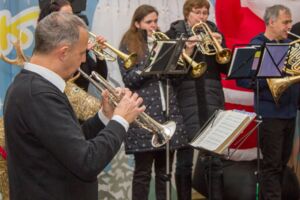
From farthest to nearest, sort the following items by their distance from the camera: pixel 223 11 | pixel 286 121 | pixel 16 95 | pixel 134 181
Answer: pixel 223 11, pixel 286 121, pixel 134 181, pixel 16 95

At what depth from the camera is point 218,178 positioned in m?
5.03

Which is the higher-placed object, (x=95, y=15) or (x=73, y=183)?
(x=95, y=15)

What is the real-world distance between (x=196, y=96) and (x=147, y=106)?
487 mm

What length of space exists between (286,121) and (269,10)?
3.59 feet

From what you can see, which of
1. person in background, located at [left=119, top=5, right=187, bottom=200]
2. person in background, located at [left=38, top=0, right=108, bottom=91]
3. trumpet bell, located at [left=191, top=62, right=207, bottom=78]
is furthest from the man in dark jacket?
person in background, located at [left=38, top=0, right=108, bottom=91]

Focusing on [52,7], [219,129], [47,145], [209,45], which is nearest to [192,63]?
[209,45]

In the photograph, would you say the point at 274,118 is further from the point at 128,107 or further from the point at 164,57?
the point at 128,107

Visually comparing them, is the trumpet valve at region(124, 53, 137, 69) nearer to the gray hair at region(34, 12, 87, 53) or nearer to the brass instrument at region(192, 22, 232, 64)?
the brass instrument at region(192, 22, 232, 64)

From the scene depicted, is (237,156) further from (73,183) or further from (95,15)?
(73,183)

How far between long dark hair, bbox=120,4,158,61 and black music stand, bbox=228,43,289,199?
30.9 inches

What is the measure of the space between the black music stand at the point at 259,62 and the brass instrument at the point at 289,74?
0.83 ft

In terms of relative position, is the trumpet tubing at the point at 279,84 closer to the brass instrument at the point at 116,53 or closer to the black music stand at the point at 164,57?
the black music stand at the point at 164,57

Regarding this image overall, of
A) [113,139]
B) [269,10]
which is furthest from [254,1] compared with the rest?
[113,139]

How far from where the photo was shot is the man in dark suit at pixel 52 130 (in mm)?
2197
